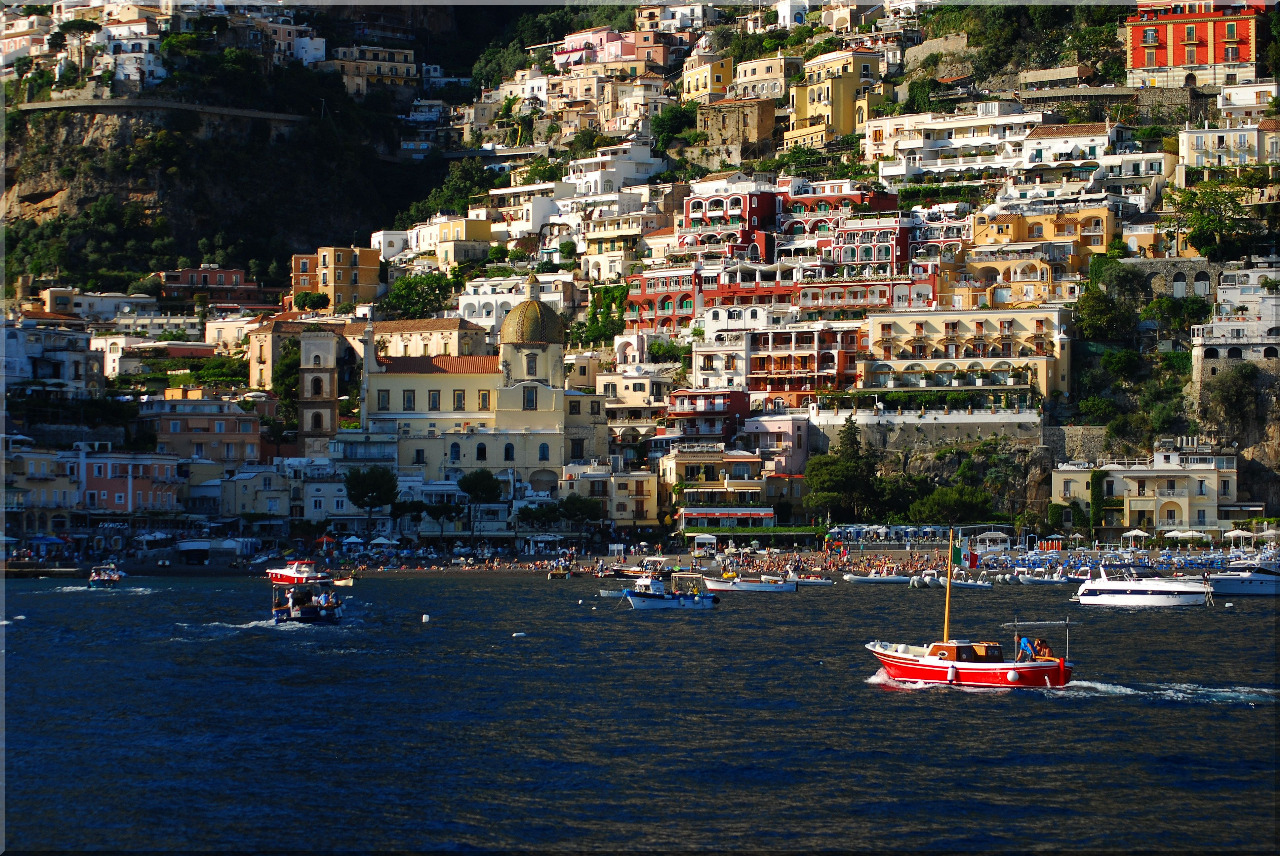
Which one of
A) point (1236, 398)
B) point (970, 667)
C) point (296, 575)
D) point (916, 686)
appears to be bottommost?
point (916, 686)

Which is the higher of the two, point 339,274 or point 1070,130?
point 1070,130

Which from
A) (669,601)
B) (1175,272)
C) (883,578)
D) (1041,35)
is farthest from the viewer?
(1041,35)

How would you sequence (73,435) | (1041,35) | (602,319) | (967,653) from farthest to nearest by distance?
(1041,35) → (602,319) → (73,435) → (967,653)

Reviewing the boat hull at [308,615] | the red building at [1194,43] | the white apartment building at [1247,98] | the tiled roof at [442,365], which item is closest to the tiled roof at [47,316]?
the tiled roof at [442,365]

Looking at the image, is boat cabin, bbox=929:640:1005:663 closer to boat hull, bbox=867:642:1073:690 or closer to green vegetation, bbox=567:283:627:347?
boat hull, bbox=867:642:1073:690

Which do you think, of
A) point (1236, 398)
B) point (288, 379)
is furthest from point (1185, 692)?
point (288, 379)

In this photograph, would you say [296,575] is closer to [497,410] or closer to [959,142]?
[497,410]

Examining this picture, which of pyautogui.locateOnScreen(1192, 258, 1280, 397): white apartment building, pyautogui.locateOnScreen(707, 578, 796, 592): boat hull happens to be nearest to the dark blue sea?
pyautogui.locateOnScreen(707, 578, 796, 592): boat hull
